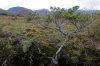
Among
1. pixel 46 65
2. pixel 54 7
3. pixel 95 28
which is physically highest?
pixel 54 7

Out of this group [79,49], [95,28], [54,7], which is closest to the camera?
[54,7]

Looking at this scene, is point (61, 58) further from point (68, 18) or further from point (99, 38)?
point (99, 38)

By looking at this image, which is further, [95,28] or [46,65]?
[95,28]

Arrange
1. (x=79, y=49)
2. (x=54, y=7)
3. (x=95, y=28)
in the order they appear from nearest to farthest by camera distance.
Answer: (x=54, y=7), (x=79, y=49), (x=95, y=28)

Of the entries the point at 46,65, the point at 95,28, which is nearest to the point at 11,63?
the point at 46,65

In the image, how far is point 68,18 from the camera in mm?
13227

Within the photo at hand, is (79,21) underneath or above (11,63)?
above

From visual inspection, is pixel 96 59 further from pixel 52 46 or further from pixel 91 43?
pixel 52 46

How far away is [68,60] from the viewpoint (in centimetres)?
1355

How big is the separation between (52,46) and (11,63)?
2.04 meters

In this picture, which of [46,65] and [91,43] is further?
[91,43]

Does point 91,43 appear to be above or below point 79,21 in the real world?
below

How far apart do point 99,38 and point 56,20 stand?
2.96 meters

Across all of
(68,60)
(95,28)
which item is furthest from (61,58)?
(95,28)
